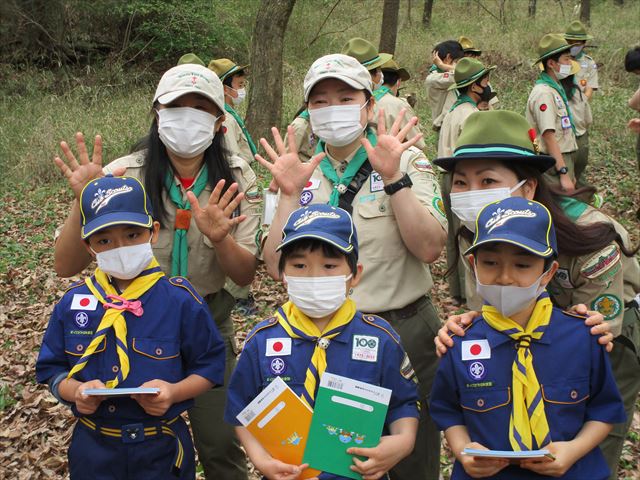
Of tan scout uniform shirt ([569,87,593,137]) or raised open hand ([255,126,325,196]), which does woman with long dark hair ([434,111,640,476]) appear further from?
tan scout uniform shirt ([569,87,593,137])

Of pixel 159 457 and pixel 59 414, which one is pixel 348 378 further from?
pixel 59 414

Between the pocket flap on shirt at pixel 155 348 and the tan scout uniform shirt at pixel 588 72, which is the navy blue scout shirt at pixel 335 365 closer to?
the pocket flap on shirt at pixel 155 348

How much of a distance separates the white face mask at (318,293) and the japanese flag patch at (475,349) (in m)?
0.57

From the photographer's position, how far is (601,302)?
3059mm

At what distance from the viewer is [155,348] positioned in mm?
3111

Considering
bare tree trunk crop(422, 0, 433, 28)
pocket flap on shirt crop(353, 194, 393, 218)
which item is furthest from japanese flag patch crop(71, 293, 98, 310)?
bare tree trunk crop(422, 0, 433, 28)

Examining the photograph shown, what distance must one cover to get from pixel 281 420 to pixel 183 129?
5.46 ft

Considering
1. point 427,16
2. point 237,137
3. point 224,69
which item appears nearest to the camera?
point 237,137

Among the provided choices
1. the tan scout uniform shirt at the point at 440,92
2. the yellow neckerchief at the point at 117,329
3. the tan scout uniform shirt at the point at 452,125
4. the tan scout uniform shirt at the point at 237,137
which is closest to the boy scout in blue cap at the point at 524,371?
the yellow neckerchief at the point at 117,329

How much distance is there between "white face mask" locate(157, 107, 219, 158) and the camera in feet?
11.6

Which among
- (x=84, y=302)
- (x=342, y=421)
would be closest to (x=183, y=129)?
(x=84, y=302)

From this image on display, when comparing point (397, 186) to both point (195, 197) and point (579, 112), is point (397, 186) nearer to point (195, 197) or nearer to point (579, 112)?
point (195, 197)

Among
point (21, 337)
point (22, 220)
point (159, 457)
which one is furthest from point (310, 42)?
point (159, 457)

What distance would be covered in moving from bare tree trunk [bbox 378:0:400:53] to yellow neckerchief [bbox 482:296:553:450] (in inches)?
499
